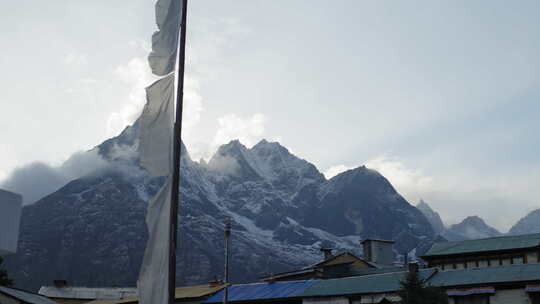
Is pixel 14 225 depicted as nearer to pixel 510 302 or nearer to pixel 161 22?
pixel 161 22

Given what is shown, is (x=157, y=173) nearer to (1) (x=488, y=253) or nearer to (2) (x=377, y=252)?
(1) (x=488, y=253)

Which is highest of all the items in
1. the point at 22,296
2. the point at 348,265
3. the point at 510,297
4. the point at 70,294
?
the point at 70,294

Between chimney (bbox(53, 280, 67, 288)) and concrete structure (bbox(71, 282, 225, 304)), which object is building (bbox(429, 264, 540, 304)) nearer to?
concrete structure (bbox(71, 282, 225, 304))

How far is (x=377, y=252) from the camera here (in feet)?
273

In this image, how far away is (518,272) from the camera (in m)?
42.2

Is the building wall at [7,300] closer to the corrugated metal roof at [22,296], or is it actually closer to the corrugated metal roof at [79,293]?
the corrugated metal roof at [22,296]

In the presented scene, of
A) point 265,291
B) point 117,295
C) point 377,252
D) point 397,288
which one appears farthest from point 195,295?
point 117,295

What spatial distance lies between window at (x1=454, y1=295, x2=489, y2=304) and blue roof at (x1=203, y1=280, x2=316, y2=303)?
1420 cm

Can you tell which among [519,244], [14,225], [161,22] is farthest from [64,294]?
[161,22]

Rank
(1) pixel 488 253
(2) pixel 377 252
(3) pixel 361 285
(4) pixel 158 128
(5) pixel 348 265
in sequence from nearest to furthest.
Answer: (4) pixel 158 128
(3) pixel 361 285
(1) pixel 488 253
(5) pixel 348 265
(2) pixel 377 252

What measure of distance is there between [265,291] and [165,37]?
158 ft

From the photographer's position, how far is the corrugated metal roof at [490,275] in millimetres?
41344

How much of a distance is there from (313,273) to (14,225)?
2190 inches

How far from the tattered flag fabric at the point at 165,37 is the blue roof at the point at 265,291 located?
145ft
